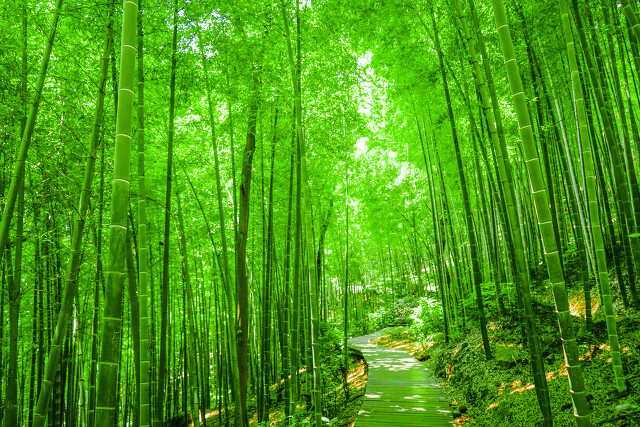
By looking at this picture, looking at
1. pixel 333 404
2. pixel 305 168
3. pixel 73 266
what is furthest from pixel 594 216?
pixel 333 404

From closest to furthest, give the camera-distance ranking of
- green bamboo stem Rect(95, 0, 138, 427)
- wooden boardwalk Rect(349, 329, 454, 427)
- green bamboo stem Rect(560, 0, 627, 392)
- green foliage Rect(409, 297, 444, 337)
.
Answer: green bamboo stem Rect(95, 0, 138, 427) → green bamboo stem Rect(560, 0, 627, 392) → wooden boardwalk Rect(349, 329, 454, 427) → green foliage Rect(409, 297, 444, 337)

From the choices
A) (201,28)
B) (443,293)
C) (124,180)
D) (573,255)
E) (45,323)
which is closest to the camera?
(124,180)

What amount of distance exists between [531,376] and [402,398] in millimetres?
1478

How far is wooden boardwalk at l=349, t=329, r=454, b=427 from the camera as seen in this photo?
12.5ft

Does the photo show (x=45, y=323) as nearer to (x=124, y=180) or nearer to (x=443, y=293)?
(x=124, y=180)

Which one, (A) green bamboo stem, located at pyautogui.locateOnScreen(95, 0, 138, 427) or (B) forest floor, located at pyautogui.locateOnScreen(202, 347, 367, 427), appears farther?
(B) forest floor, located at pyautogui.locateOnScreen(202, 347, 367, 427)

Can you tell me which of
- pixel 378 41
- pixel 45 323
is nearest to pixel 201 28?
Result: pixel 378 41

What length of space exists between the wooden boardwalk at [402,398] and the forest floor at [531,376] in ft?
0.67

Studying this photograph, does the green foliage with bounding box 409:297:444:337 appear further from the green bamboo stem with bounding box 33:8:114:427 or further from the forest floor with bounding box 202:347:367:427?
the green bamboo stem with bounding box 33:8:114:427

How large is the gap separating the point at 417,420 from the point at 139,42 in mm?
4203

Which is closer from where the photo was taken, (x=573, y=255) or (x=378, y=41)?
(x=378, y=41)

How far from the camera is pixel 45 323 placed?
14.5ft

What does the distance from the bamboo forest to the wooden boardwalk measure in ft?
0.12

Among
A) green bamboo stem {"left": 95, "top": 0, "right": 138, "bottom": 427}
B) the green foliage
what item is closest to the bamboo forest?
green bamboo stem {"left": 95, "top": 0, "right": 138, "bottom": 427}
